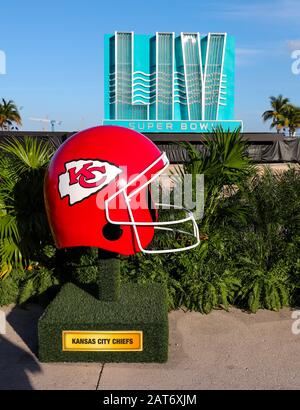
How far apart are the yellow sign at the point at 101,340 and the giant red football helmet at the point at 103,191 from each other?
29.4 inches

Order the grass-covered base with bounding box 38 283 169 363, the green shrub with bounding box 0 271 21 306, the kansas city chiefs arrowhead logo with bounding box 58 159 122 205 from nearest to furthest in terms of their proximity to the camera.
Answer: the kansas city chiefs arrowhead logo with bounding box 58 159 122 205 < the grass-covered base with bounding box 38 283 169 363 < the green shrub with bounding box 0 271 21 306

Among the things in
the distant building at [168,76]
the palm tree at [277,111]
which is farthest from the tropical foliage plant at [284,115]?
the distant building at [168,76]

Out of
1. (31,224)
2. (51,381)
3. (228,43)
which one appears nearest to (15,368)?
(51,381)

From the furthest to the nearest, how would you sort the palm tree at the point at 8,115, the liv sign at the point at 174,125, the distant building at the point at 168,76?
the palm tree at the point at 8,115, the distant building at the point at 168,76, the liv sign at the point at 174,125

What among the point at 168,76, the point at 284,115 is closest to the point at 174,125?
the point at 168,76

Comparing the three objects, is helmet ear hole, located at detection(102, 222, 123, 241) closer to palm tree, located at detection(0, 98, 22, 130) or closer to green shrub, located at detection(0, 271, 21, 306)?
green shrub, located at detection(0, 271, 21, 306)

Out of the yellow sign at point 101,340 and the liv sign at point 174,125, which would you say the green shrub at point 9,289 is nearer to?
the yellow sign at point 101,340

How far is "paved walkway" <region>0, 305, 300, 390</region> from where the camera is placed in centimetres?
339

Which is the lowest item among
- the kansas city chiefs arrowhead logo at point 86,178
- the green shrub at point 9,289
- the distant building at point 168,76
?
the green shrub at point 9,289

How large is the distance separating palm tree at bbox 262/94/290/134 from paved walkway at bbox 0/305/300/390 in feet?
189

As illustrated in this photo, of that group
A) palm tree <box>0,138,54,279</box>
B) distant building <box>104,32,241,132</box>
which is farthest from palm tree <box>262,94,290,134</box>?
palm tree <box>0,138,54,279</box>

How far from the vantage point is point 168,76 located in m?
38.6

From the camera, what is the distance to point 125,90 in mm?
37875

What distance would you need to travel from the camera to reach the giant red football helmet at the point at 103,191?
3355mm
